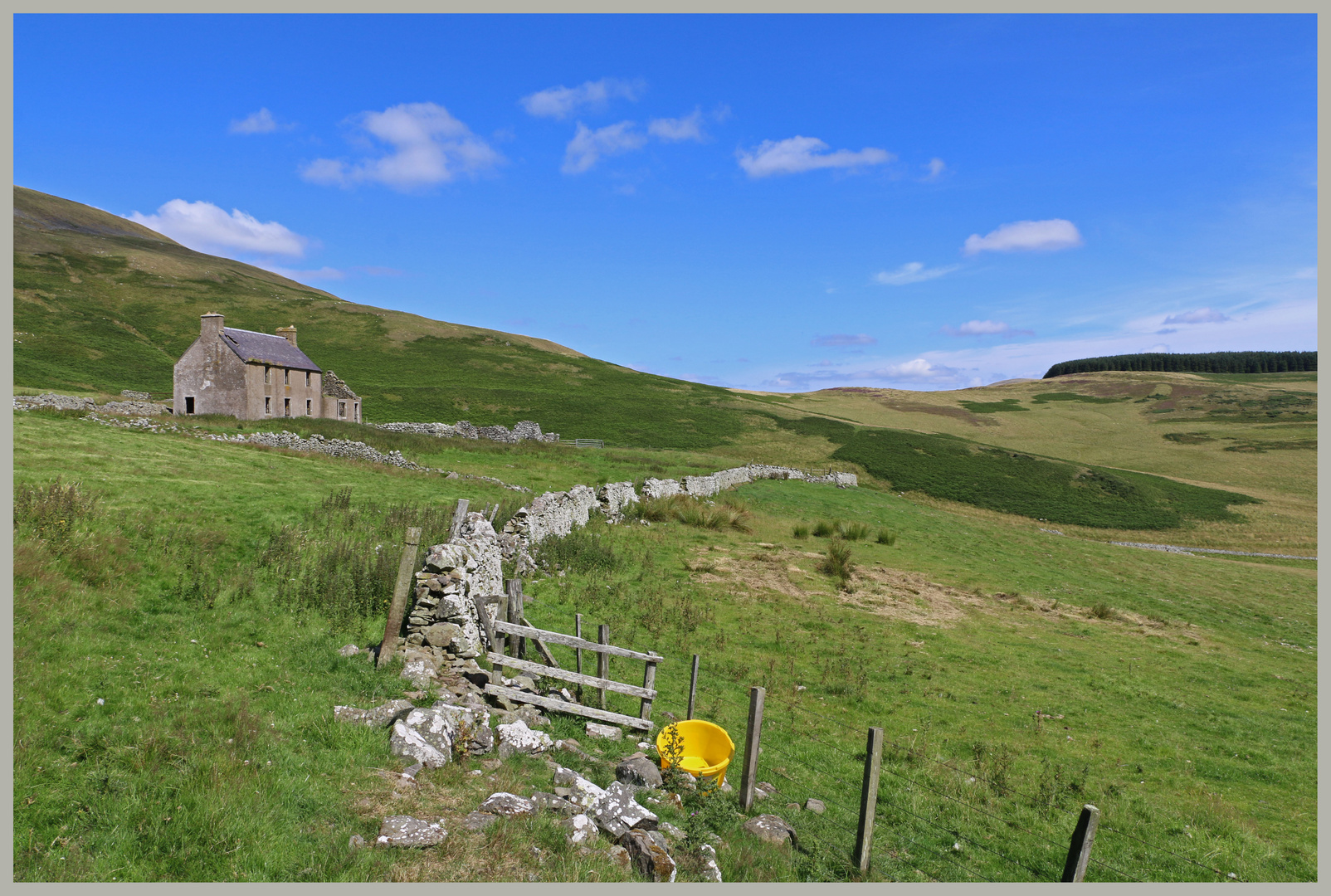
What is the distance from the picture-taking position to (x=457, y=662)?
1180 centimetres

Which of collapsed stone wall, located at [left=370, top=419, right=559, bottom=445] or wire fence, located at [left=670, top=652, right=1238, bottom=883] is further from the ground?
collapsed stone wall, located at [left=370, top=419, right=559, bottom=445]

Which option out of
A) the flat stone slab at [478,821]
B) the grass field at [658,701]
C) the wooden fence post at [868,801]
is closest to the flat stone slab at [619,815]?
the grass field at [658,701]

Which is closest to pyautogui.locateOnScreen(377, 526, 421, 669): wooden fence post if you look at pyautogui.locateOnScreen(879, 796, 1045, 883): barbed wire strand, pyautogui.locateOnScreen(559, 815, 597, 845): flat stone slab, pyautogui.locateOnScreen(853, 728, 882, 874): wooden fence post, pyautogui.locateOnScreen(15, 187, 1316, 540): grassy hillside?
pyautogui.locateOnScreen(559, 815, 597, 845): flat stone slab

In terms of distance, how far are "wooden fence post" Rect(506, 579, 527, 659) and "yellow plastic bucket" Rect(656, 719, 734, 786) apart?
11.1ft

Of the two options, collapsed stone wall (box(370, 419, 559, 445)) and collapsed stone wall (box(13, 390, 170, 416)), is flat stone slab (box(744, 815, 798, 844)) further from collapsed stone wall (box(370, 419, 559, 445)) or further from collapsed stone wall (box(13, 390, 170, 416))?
collapsed stone wall (box(370, 419, 559, 445))

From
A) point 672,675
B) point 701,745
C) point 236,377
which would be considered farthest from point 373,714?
point 236,377

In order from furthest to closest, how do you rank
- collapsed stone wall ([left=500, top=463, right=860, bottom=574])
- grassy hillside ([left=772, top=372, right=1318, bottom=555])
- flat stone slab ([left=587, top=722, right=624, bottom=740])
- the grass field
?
1. grassy hillside ([left=772, top=372, right=1318, bottom=555])
2. collapsed stone wall ([left=500, top=463, right=860, bottom=574])
3. flat stone slab ([left=587, top=722, right=624, bottom=740])
4. the grass field

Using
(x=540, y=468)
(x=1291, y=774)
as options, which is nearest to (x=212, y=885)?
(x=1291, y=774)

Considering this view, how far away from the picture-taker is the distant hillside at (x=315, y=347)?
8150cm

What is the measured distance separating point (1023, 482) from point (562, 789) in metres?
70.2

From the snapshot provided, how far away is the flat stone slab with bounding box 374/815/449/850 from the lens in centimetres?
655

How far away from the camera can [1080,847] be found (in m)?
6.66

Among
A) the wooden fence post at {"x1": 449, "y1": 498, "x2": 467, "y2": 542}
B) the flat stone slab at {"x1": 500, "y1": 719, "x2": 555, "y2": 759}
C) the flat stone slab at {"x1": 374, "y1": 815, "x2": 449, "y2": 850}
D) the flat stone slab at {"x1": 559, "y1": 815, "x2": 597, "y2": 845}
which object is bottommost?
the flat stone slab at {"x1": 500, "y1": 719, "x2": 555, "y2": 759}

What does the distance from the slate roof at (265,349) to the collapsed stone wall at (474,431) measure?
27.7 feet
